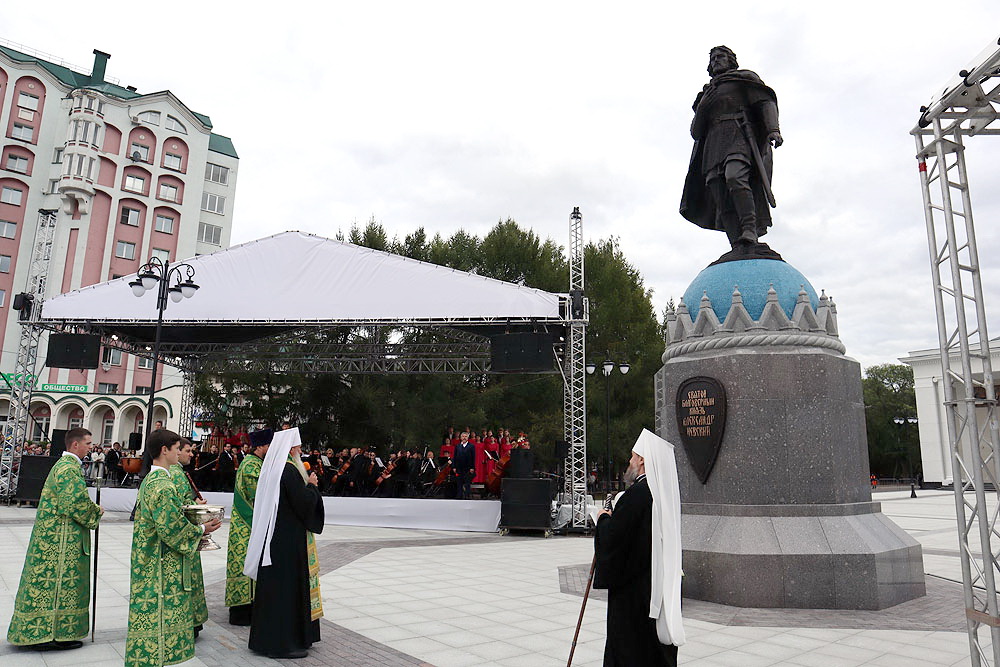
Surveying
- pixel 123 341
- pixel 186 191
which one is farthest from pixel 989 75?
pixel 186 191

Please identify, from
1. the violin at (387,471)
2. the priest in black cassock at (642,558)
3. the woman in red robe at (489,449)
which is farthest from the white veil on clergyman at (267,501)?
the violin at (387,471)

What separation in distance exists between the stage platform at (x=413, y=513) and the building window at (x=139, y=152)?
29.9m

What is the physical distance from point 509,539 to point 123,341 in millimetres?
12134

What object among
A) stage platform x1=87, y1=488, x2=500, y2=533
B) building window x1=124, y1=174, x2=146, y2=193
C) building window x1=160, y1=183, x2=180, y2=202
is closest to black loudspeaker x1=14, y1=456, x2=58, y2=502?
stage platform x1=87, y1=488, x2=500, y2=533

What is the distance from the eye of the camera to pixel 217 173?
43.4m

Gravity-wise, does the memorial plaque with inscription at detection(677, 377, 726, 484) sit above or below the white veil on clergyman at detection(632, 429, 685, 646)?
above

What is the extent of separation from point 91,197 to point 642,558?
41269 mm

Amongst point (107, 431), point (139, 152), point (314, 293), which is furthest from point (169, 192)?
point (314, 293)

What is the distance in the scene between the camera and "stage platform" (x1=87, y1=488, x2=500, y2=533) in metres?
15.1

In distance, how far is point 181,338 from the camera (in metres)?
18.0

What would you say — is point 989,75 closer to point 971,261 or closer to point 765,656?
point 971,261

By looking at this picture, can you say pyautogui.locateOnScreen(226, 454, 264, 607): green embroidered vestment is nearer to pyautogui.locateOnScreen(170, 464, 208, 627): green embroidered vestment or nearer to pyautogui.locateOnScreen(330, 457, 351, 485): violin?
pyautogui.locateOnScreen(170, 464, 208, 627): green embroidered vestment

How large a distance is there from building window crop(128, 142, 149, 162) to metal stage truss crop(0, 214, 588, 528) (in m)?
24.4

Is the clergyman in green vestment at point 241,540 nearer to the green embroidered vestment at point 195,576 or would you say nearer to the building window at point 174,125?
the green embroidered vestment at point 195,576
